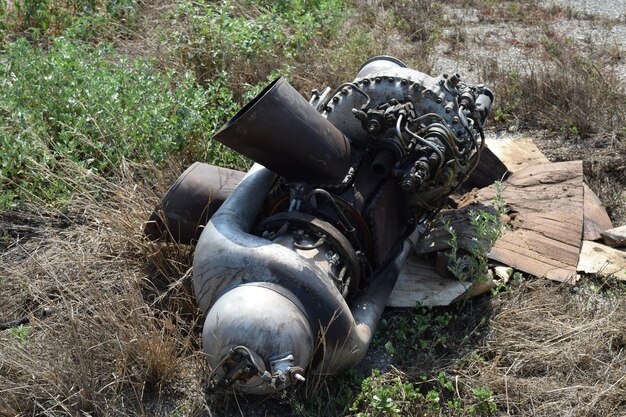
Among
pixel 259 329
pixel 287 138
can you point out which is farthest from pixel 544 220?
pixel 259 329

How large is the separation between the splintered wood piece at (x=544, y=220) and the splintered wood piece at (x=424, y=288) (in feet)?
1.25

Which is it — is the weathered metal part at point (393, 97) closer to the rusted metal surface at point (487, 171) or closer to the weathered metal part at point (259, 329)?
the rusted metal surface at point (487, 171)

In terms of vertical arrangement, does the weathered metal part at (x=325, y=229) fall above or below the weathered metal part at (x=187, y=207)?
above

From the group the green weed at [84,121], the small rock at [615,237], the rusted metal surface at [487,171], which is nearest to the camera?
the small rock at [615,237]

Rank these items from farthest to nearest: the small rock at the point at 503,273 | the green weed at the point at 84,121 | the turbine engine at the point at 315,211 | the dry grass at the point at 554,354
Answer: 1. the green weed at the point at 84,121
2. the small rock at the point at 503,273
3. the dry grass at the point at 554,354
4. the turbine engine at the point at 315,211

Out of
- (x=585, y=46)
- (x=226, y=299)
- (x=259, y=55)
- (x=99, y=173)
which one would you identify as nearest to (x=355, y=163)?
(x=226, y=299)

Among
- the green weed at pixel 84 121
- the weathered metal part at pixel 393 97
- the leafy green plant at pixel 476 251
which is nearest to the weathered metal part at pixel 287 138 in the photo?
the weathered metal part at pixel 393 97

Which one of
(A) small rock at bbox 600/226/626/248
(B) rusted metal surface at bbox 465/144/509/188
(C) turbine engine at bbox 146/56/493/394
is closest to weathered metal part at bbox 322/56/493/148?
(C) turbine engine at bbox 146/56/493/394

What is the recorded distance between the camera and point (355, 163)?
4.10 m

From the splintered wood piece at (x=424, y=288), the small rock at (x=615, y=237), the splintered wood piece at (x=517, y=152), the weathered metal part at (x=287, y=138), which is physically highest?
the weathered metal part at (x=287, y=138)

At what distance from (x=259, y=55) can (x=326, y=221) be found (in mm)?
2964

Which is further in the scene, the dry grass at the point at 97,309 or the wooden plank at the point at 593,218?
the wooden plank at the point at 593,218

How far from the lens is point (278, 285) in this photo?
3344 mm

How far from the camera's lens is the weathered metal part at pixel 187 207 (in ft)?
13.8
